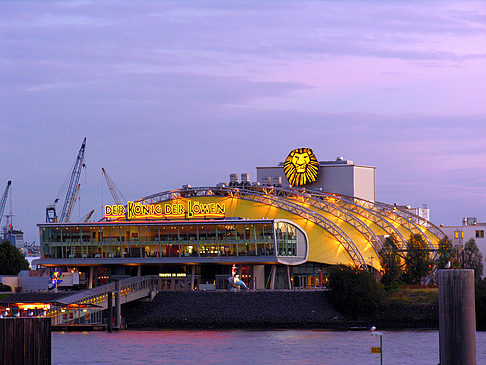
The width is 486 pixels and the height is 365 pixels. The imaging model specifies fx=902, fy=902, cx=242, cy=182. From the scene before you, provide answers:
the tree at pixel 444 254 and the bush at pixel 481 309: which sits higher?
the tree at pixel 444 254

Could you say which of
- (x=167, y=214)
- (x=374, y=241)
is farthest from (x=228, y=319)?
(x=374, y=241)

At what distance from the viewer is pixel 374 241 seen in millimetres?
172625

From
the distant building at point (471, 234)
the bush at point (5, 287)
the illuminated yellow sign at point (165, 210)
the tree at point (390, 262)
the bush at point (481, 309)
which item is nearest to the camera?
the bush at point (481, 309)

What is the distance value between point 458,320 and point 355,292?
111 metres

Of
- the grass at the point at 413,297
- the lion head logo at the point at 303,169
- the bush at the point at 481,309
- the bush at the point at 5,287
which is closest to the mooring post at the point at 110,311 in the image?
the bush at the point at 5,287

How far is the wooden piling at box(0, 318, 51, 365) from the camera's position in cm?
4338

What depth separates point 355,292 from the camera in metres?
143

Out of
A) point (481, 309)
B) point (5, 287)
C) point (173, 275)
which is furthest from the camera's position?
point (5, 287)

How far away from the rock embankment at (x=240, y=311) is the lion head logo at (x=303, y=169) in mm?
52509

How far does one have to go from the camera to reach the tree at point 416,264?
16400cm

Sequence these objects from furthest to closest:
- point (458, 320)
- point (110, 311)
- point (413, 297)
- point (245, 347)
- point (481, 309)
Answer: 1. point (413, 297)
2. point (110, 311)
3. point (481, 309)
4. point (245, 347)
5. point (458, 320)

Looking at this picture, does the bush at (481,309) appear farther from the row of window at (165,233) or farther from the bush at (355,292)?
the row of window at (165,233)

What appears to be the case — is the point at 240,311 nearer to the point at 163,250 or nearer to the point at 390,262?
the point at 163,250

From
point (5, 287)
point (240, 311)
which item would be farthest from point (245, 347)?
point (5, 287)
